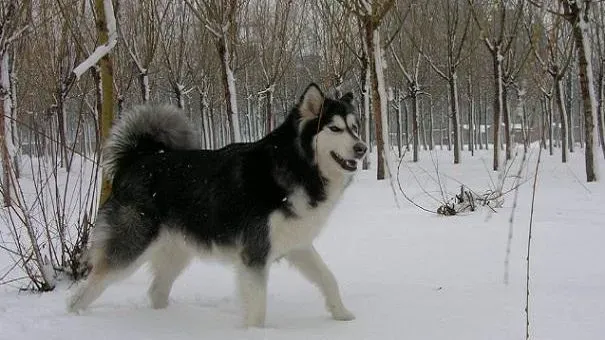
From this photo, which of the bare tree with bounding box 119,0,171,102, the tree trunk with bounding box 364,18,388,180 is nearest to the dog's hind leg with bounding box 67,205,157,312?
the tree trunk with bounding box 364,18,388,180

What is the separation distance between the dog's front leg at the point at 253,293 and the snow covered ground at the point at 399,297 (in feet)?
0.40

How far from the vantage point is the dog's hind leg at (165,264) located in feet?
13.5

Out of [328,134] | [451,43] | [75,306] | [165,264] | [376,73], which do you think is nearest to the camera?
[328,134]

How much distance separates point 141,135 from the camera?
4.46 metres

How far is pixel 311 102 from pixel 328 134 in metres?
0.27

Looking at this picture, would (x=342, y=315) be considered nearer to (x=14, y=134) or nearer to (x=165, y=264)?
(x=165, y=264)

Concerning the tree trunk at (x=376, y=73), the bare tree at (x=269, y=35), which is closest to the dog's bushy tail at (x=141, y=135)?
the tree trunk at (x=376, y=73)

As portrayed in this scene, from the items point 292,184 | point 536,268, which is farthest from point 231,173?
point 536,268

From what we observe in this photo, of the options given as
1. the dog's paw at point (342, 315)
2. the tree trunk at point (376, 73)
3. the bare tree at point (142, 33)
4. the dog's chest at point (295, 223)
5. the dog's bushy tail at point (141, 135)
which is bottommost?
the dog's paw at point (342, 315)

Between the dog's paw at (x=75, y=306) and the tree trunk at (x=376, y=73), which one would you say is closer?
the dog's paw at (x=75, y=306)

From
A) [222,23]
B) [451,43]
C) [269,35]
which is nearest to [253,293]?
[222,23]

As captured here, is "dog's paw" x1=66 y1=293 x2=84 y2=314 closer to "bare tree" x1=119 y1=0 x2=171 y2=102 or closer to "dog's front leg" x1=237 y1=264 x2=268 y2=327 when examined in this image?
"dog's front leg" x1=237 y1=264 x2=268 y2=327

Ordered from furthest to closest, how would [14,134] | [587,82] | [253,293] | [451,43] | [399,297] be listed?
1. [451,43]
2. [587,82]
3. [14,134]
4. [399,297]
5. [253,293]

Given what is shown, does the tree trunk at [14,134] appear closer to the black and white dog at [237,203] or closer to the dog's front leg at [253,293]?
the black and white dog at [237,203]
